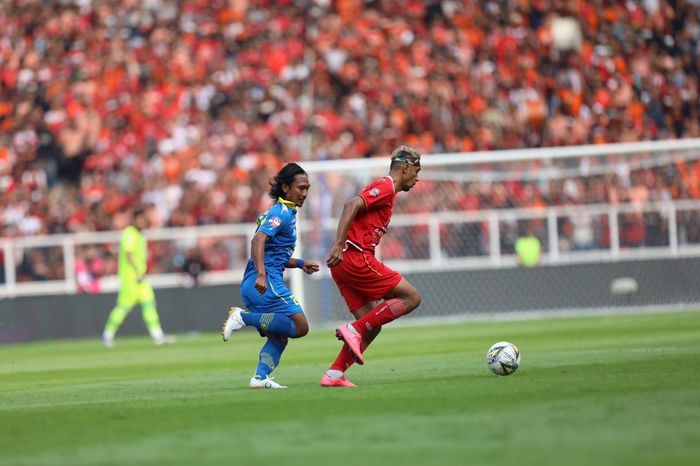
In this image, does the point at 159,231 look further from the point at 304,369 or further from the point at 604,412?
the point at 604,412

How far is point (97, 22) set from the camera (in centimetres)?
3150

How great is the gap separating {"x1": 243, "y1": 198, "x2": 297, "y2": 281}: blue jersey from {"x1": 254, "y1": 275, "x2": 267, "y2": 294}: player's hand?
1.47 feet

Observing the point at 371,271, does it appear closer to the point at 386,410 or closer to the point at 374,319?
the point at 374,319

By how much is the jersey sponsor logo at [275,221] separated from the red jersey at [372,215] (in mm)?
612

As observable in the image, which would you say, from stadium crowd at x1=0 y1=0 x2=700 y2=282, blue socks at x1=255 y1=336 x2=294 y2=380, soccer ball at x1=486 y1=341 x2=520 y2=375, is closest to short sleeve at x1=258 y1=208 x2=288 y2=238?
blue socks at x1=255 y1=336 x2=294 y2=380

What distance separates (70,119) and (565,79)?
1108 cm

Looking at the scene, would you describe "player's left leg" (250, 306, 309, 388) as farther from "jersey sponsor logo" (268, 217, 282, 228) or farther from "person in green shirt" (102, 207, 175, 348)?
"person in green shirt" (102, 207, 175, 348)

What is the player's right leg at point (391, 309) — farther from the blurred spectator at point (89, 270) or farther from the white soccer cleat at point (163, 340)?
the blurred spectator at point (89, 270)

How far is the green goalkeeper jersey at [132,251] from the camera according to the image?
21.2 meters

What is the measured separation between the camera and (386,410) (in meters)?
Result: 8.86

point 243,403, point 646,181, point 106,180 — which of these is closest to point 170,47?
point 106,180

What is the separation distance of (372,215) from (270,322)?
126 cm

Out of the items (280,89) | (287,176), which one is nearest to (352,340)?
(287,176)

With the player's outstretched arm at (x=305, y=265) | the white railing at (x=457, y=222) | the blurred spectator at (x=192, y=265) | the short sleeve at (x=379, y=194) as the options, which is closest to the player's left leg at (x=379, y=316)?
the player's outstretched arm at (x=305, y=265)
